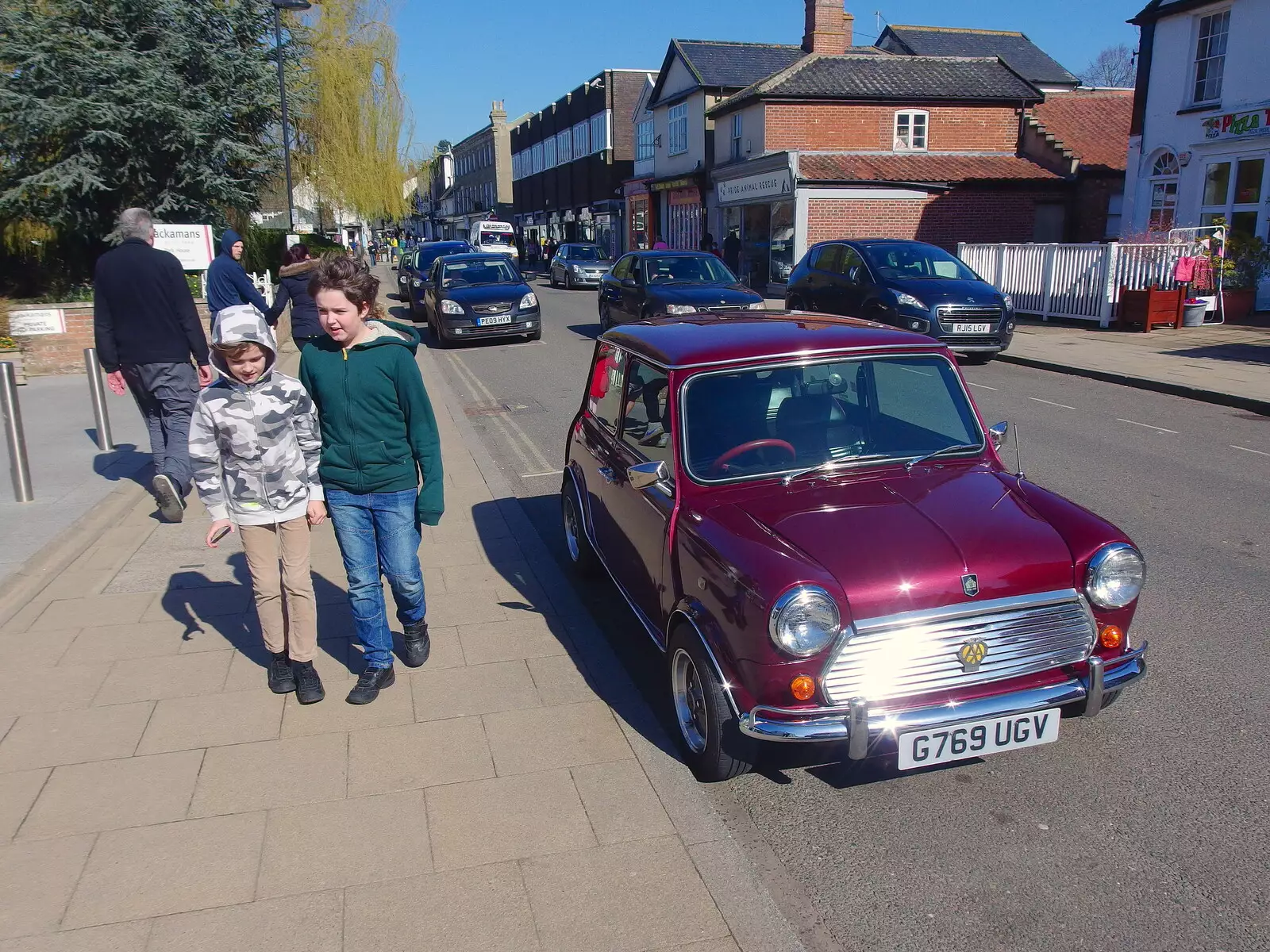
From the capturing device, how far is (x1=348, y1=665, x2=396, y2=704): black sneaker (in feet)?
13.8

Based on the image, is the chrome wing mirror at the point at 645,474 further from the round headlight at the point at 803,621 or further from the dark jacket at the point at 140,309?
the dark jacket at the point at 140,309

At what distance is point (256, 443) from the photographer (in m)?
3.91

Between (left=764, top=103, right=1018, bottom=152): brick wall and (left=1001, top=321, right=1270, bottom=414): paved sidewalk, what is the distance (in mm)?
13540

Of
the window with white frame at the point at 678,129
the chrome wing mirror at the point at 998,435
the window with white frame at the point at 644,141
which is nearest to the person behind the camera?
the chrome wing mirror at the point at 998,435

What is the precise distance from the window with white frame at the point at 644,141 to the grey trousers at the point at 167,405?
36.8 metres

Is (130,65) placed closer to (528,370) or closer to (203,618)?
(528,370)

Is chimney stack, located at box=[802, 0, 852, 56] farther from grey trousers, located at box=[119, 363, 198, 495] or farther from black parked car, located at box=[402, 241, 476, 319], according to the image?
grey trousers, located at box=[119, 363, 198, 495]

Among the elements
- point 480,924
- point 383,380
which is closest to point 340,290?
point 383,380

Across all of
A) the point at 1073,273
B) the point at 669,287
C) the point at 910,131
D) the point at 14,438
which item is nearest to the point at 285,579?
the point at 14,438

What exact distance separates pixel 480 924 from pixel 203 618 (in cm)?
310

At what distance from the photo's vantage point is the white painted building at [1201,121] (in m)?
18.9

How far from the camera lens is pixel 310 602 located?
4.19 meters

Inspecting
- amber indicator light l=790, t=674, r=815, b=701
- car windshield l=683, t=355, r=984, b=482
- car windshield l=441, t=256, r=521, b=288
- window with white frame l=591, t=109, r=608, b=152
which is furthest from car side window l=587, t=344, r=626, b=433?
window with white frame l=591, t=109, r=608, b=152

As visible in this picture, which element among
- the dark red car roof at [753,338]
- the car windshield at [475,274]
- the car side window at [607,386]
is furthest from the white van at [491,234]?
the dark red car roof at [753,338]
